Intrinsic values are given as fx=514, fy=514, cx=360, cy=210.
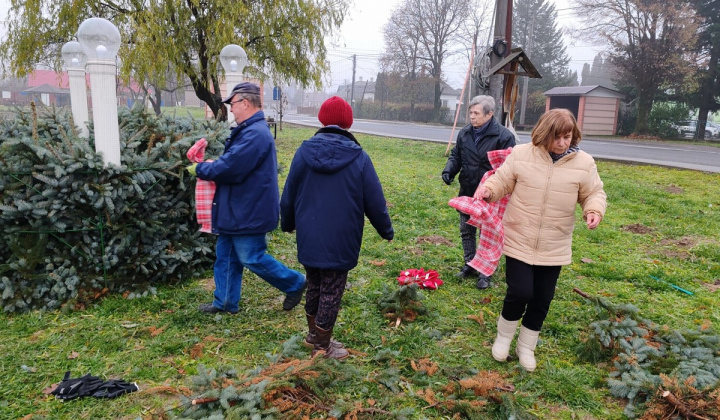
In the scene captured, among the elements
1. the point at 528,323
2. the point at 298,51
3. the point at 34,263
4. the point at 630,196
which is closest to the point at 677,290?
the point at 528,323

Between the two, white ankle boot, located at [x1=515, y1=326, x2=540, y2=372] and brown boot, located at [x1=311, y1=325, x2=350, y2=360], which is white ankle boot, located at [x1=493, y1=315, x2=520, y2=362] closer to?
white ankle boot, located at [x1=515, y1=326, x2=540, y2=372]

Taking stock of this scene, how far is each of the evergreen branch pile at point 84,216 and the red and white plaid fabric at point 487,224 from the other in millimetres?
2586

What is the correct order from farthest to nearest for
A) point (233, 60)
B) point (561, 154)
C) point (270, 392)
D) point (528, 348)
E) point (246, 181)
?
point (233, 60) → point (246, 181) → point (528, 348) → point (561, 154) → point (270, 392)

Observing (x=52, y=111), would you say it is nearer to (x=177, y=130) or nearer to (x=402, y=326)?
(x=177, y=130)

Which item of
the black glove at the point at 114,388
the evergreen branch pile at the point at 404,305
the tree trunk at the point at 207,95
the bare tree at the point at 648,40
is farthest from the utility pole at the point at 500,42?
the bare tree at the point at 648,40

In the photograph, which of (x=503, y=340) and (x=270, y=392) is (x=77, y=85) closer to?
(x=270, y=392)

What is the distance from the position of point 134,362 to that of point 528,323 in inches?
106

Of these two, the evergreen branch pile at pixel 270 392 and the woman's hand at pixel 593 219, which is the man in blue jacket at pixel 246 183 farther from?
the woman's hand at pixel 593 219

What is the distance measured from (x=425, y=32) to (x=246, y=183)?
46.0 m

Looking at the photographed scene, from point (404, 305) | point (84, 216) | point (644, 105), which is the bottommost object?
point (404, 305)

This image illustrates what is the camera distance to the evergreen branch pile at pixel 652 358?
116 inches

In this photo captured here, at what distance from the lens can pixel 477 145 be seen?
4809 millimetres

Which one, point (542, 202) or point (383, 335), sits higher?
point (542, 202)

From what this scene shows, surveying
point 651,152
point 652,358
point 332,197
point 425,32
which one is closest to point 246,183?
point 332,197
